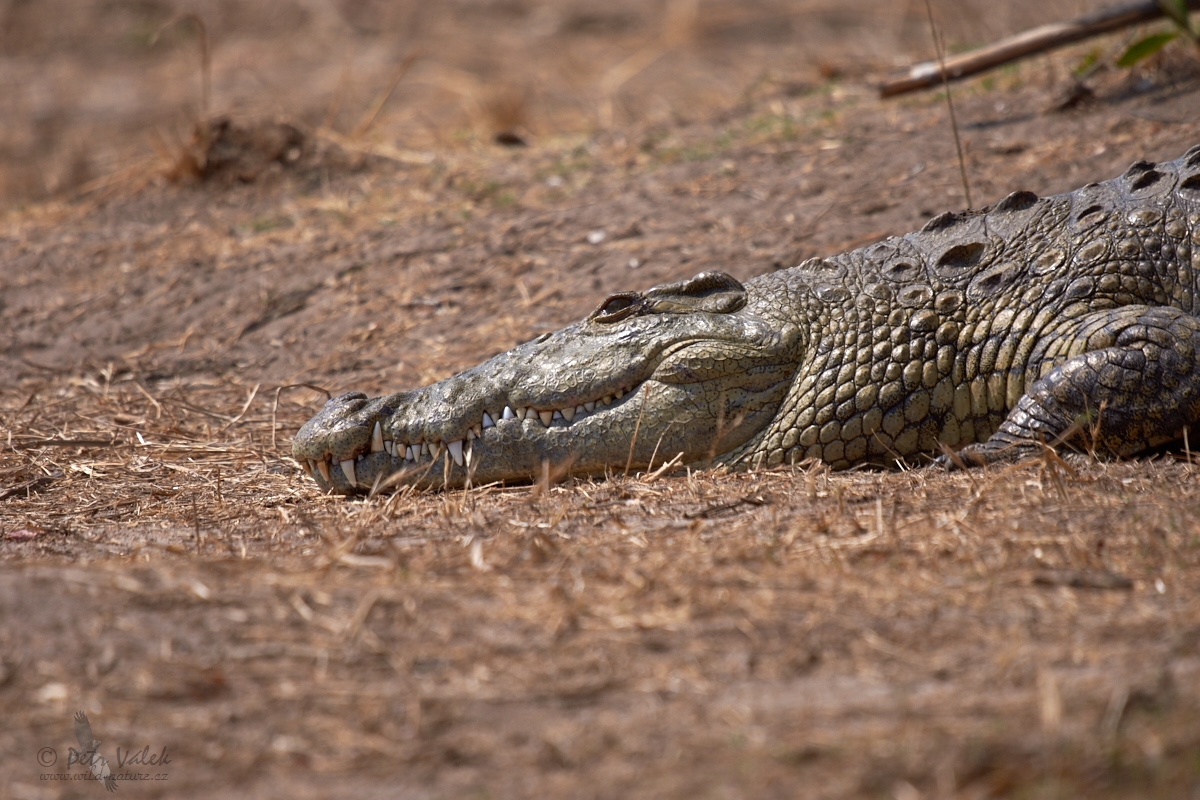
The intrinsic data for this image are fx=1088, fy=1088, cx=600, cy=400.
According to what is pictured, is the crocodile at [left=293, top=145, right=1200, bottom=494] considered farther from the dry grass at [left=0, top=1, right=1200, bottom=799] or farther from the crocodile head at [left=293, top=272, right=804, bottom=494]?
the dry grass at [left=0, top=1, right=1200, bottom=799]

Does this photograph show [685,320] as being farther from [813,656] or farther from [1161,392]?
[813,656]

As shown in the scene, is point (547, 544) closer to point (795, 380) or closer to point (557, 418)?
point (557, 418)

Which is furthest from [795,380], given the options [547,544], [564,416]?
[547,544]

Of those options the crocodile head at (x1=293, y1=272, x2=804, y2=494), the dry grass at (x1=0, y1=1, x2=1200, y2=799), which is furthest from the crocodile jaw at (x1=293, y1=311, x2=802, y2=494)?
the dry grass at (x1=0, y1=1, x2=1200, y2=799)

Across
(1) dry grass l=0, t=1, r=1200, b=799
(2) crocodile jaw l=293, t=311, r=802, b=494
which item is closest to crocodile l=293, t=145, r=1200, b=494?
(2) crocodile jaw l=293, t=311, r=802, b=494

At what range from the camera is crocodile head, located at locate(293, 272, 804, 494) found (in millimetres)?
3996

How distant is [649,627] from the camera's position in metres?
2.42

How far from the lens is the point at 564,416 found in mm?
4023

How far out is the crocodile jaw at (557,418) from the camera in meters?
3.99

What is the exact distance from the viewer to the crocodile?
3975mm

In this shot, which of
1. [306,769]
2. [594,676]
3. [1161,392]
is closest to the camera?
[306,769]

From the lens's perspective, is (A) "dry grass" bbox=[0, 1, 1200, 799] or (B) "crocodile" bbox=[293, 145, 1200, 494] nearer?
(A) "dry grass" bbox=[0, 1, 1200, 799]

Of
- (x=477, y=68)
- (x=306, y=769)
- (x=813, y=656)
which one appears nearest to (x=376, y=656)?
(x=306, y=769)

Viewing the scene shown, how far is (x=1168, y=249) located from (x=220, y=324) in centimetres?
515
